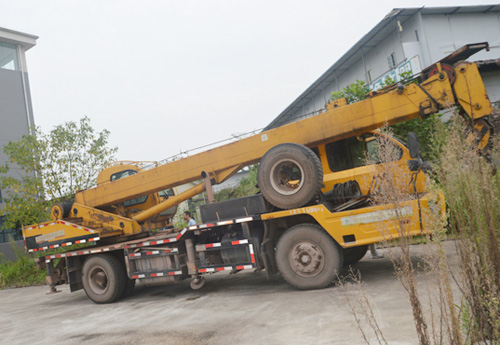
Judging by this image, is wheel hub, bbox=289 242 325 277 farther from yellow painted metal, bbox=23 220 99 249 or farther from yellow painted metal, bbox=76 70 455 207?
yellow painted metal, bbox=23 220 99 249

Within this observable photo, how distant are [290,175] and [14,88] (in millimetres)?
25509

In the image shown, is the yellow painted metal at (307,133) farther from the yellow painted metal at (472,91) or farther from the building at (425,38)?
the building at (425,38)

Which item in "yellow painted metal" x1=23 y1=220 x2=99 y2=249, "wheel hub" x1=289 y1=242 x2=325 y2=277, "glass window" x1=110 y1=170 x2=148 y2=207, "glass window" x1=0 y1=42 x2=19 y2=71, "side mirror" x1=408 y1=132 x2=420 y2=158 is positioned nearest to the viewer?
"side mirror" x1=408 y1=132 x2=420 y2=158

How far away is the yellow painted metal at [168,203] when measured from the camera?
339 inches

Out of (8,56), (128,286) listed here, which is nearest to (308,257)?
(128,286)

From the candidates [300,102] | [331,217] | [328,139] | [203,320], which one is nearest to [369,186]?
[331,217]

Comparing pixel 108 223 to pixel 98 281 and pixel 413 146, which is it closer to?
pixel 98 281

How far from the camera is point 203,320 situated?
583 cm

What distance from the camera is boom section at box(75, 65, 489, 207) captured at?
662 centimetres

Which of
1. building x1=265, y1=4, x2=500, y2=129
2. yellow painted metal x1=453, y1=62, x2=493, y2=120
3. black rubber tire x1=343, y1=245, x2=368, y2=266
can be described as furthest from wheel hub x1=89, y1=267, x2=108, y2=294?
building x1=265, y1=4, x2=500, y2=129

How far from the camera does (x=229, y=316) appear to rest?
230 inches

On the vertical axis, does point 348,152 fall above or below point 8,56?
below

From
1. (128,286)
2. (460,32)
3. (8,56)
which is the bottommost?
Answer: (128,286)

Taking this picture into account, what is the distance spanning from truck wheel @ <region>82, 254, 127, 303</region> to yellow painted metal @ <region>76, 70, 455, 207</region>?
60.0 inches
